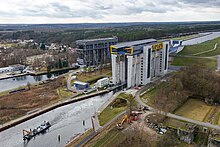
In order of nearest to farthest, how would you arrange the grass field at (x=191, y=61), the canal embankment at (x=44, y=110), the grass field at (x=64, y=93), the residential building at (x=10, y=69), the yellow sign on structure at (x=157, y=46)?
1. the canal embankment at (x=44, y=110)
2. the grass field at (x=64, y=93)
3. the yellow sign on structure at (x=157, y=46)
4. the grass field at (x=191, y=61)
5. the residential building at (x=10, y=69)

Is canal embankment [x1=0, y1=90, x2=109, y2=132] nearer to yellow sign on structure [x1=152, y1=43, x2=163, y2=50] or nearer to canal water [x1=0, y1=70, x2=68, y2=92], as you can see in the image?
yellow sign on structure [x1=152, y1=43, x2=163, y2=50]

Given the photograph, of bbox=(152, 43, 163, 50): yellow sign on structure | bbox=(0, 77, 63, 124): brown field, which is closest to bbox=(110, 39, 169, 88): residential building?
bbox=(152, 43, 163, 50): yellow sign on structure

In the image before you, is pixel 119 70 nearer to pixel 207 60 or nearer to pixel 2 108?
pixel 2 108

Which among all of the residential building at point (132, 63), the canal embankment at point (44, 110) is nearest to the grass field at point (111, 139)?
the canal embankment at point (44, 110)

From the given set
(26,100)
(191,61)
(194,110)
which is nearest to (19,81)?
(26,100)

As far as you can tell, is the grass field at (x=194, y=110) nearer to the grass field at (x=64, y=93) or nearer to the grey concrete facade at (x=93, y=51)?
the grass field at (x=64, y=93)
